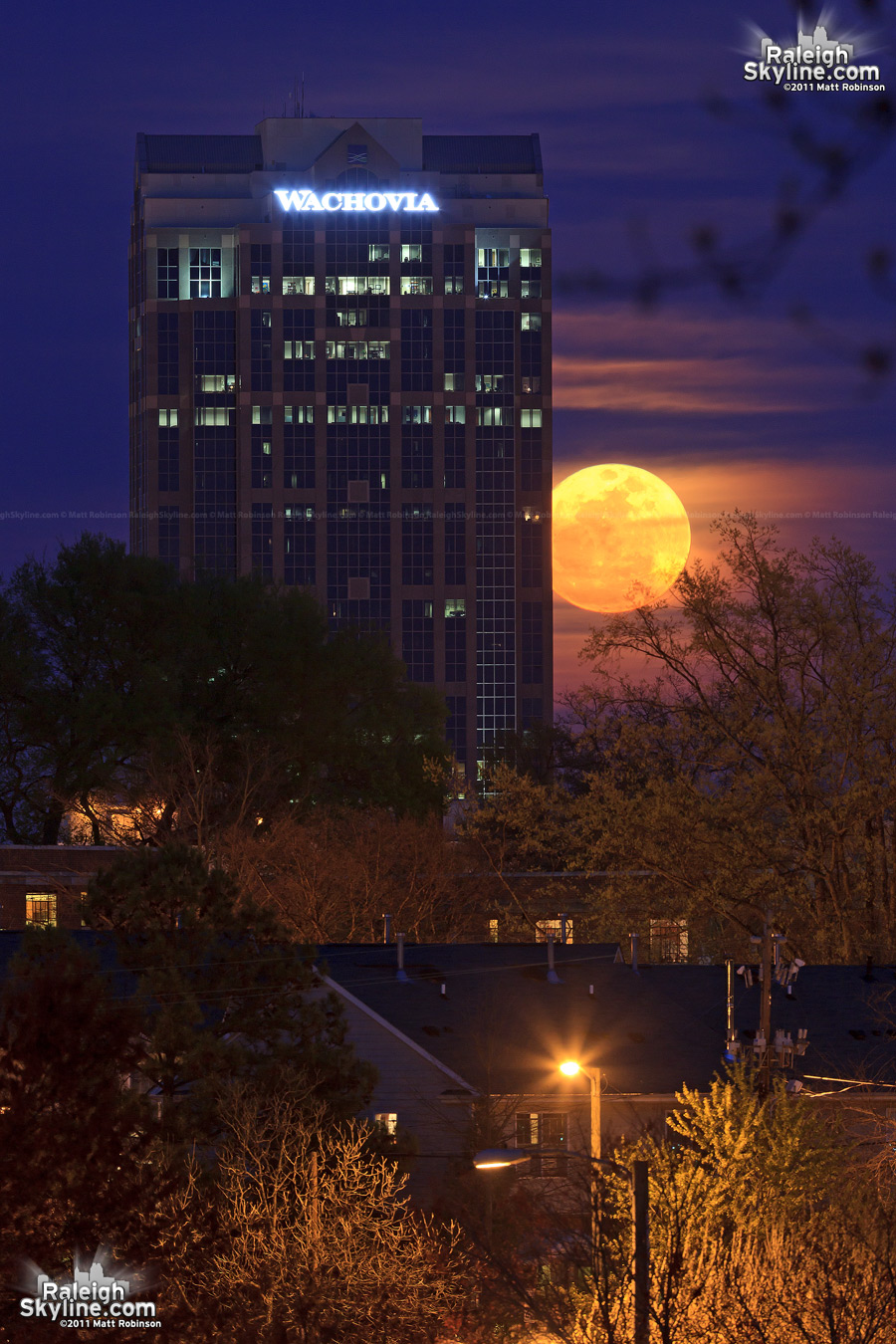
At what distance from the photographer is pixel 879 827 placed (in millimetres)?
58156

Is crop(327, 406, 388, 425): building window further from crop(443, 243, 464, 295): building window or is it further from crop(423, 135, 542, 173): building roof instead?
crop(423, 135, 542, 173): building roof

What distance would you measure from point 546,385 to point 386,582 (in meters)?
28.7

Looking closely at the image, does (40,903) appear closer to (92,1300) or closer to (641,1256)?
(92,1300)

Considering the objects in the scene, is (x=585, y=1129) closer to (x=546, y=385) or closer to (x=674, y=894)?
(x=674, y=894)

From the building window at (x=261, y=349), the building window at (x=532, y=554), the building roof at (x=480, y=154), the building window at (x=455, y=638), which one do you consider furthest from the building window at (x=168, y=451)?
the building roof at (x=480, y=154)

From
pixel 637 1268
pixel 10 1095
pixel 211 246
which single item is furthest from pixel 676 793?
pixel 211 246

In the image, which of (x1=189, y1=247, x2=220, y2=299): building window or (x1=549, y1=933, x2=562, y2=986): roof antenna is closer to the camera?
(x1=549, y1=933, x2=562, y2=986): roof antenna

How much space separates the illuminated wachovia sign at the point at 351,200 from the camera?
184500 millimetres

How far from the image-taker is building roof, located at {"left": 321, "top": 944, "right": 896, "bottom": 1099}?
42.4m

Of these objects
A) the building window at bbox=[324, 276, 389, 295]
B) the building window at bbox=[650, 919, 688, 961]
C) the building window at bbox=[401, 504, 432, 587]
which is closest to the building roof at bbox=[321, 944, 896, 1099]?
the building window at bbox=[650, 919, 688, 961]

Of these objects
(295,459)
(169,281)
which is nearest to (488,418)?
(295,459)

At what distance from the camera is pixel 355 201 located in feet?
605

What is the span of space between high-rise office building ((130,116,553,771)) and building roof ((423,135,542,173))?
877 cm

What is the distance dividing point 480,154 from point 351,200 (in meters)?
21.4
